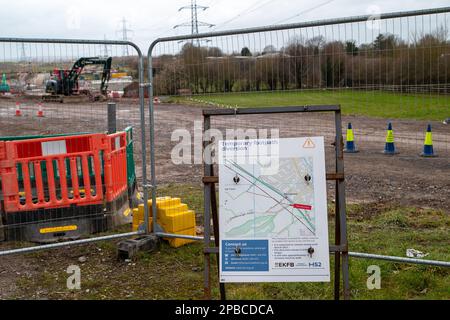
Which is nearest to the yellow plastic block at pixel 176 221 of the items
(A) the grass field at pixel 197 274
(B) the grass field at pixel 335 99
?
(A) the grass field at pixel 197 274

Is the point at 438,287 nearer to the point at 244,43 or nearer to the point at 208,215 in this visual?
the point at 208,215

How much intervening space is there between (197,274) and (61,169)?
110 inches

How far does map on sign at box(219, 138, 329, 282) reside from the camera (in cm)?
446

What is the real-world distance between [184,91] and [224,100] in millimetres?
568

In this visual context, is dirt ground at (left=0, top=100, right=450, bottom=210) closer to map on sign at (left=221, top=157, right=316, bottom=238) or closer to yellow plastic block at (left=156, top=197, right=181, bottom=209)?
yellow plastic block at (left=156, top=197, right=181, bottom=209)

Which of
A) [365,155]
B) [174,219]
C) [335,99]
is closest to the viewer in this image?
[335,99]

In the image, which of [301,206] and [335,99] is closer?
[301,206]

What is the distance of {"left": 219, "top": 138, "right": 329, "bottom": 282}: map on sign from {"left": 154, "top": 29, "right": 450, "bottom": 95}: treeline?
203 centimetres

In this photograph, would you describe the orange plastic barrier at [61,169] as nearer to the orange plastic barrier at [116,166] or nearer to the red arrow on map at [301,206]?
the orange plastic barrier at [116,166]

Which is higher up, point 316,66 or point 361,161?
point 316,66

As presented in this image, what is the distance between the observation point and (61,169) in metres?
7.89

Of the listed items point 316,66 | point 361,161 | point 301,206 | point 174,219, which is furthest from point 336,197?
point 361,161

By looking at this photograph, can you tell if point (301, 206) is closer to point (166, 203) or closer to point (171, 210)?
point (171, 210)

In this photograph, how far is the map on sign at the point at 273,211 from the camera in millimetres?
4457
